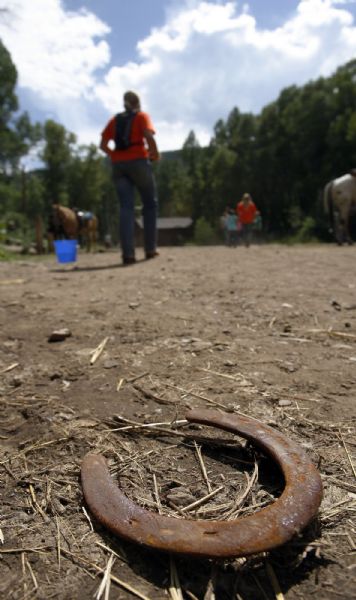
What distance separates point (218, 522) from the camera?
38.2 inches

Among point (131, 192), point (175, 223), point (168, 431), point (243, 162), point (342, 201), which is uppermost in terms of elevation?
point (243, 162)

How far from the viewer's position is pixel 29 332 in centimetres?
261

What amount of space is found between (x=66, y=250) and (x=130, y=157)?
224 cm

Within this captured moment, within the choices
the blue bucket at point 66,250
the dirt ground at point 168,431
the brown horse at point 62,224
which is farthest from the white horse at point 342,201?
the dirt ground at point 168,431

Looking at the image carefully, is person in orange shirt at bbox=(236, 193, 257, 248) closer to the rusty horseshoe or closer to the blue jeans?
the blue jeans

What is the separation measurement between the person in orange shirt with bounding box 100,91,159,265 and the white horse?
25.3ft

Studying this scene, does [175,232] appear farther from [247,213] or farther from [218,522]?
[218,522]

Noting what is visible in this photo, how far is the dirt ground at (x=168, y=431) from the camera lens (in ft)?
3.00

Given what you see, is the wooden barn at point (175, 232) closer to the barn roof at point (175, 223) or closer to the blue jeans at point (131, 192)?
the barn roof at point (175, 223)

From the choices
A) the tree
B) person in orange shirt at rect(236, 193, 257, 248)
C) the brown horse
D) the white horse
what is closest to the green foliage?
the tree

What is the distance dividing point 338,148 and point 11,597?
35.7 meters

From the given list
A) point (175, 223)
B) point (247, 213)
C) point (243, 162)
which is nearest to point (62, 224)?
point (247, 213)

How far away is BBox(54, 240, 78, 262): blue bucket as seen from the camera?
7.00m

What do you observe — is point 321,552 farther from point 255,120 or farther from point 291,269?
point 255,120
